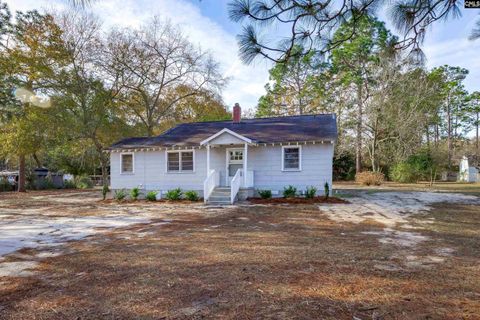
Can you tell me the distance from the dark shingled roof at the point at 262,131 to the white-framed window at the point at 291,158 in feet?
1.60

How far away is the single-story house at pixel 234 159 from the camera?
13.9 metres

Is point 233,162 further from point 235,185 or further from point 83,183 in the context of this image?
point 83,183

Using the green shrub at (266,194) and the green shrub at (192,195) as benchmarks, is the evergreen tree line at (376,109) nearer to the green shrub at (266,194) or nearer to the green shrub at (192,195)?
the green shrub at (266,194)

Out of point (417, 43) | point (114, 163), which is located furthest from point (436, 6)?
point (114, 163)

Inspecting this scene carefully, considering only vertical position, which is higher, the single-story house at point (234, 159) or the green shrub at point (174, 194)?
the single-story house at point (234, 159)

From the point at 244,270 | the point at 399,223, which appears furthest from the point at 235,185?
the point at 244,270

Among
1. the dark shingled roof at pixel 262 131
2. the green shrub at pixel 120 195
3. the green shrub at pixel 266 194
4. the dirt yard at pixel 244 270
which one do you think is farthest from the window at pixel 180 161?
the dirt yard at pixel 244 270

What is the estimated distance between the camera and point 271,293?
11.4ft

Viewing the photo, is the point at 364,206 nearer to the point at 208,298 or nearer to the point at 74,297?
the point at 208,298

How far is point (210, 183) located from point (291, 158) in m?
3.80

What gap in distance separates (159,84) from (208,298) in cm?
2295

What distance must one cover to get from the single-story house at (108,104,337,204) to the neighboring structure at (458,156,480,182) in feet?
71.2

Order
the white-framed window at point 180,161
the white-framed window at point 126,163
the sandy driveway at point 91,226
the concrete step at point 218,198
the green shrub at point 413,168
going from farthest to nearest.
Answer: the green shrub at point 413,168 < the white-framed window at point 126,163 < the white-framed window at point 180,161 < the concrete step at point 218,198 < the sandy driveway at point 91,226

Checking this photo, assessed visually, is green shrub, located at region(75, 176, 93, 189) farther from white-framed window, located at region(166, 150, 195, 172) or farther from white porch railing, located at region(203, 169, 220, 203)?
white porch railing, located at region(203, 169, 220, 203)
